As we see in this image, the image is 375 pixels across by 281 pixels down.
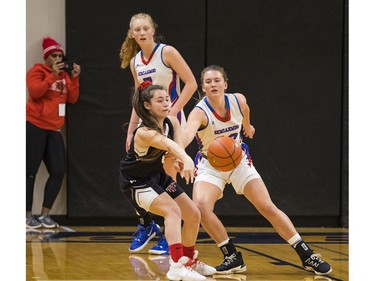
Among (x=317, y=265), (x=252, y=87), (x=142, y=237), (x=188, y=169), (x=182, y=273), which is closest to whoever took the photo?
(x=188, y=169)

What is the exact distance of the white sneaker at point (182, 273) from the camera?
4.97m

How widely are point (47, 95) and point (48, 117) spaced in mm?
257


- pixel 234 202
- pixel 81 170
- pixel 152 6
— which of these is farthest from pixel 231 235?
pixel 152 6

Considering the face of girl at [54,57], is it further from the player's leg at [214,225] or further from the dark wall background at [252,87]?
the player's leg at [214,225]

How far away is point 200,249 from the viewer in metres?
7.03

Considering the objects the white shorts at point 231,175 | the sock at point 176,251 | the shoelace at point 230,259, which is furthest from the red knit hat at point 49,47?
the sock at point 176,251

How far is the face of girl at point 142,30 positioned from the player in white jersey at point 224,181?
3.18 ft

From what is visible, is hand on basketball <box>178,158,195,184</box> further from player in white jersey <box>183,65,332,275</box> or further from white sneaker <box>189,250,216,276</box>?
white sneaker <box>189,250,216,276</box>

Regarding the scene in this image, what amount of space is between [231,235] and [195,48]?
7.35ft

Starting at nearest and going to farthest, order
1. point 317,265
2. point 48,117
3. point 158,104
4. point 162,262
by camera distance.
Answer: point 158,104
point 317,265
point 162,262
point 48,117

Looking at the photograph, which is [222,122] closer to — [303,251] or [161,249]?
[303,251]

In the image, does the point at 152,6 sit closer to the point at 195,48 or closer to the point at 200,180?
the point at 195,48

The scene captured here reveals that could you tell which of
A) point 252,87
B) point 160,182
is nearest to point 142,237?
point 160,182

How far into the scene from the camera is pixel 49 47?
29.0 ft
